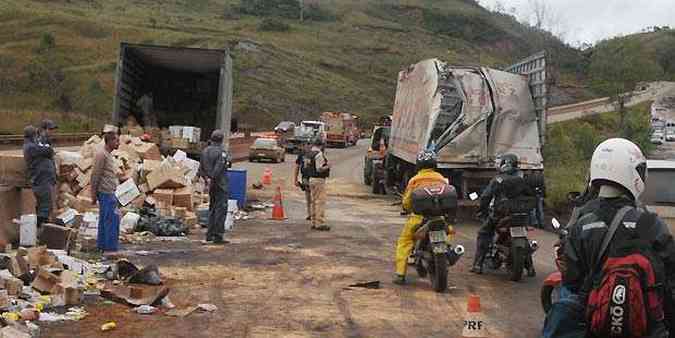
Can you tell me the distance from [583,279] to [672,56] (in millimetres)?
108666

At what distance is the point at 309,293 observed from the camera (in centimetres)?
952

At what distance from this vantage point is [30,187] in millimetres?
12070

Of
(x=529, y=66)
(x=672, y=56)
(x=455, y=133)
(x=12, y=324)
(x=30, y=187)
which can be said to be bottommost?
(x=12, y=324)

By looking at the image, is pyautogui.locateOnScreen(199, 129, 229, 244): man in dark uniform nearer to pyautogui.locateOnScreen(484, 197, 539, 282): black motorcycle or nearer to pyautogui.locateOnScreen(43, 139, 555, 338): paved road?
pyautogui.locateOnScreen(43, 139, 555, 338): paved road

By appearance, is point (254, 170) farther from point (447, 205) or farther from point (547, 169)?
point (447, 205)

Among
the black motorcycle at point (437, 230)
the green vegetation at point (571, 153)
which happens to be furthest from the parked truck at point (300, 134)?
the black motorcycle at point (437, 230)

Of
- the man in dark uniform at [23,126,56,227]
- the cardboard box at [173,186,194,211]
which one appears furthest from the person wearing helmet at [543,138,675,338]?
the cardboard box at [173,186,194,211]

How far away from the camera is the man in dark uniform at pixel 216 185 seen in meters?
13.0

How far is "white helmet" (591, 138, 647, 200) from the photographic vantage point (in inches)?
158

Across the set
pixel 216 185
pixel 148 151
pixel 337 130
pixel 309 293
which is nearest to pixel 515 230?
pixel 309 293

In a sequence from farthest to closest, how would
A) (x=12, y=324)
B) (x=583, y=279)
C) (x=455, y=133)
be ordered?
(x=455, y=133) < (x=12, y=324) < (x=583, y=279)

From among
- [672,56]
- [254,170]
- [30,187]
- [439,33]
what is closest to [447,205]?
[30,187]

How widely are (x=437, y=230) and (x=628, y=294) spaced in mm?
6251

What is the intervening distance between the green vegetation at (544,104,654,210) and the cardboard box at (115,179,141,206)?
10.8 m
